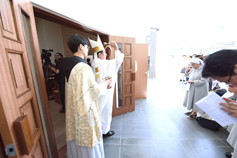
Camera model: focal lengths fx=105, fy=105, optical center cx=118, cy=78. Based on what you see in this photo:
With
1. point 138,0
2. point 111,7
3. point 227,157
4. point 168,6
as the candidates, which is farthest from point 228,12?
point 227,157

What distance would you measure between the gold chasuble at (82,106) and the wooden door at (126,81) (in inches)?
60.5

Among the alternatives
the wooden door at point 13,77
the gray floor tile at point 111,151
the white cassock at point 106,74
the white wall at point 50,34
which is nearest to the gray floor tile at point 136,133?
the gray floor tile at point 111,151

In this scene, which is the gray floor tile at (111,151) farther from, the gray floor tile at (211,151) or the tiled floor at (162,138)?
the gray floor tile at (211,151)

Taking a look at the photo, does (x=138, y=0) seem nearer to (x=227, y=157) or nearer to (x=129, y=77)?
(x=129, y=77)

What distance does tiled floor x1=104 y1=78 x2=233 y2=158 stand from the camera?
63.5 inches

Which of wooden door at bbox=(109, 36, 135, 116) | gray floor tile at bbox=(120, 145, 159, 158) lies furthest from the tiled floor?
wooden door at bbox=(109, 36, 135, 116)

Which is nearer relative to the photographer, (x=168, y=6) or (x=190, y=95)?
(x=190, y=95)

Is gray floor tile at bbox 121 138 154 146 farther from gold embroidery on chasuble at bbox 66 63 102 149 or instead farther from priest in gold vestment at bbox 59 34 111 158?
gold embroidery on chasuble at bbox 66 63 102 149

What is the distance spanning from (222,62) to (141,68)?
2.87 m

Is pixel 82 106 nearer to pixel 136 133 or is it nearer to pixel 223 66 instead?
pixel 223 66

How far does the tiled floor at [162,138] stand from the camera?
1.61 meters

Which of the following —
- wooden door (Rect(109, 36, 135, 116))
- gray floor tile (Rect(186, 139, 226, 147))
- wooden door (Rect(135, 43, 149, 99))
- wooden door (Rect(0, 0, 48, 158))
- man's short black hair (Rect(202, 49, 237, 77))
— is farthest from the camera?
wooden door (Rect(135, 43, 149, 99))

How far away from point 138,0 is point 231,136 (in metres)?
3.47

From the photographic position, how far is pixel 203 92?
2.29 metres
